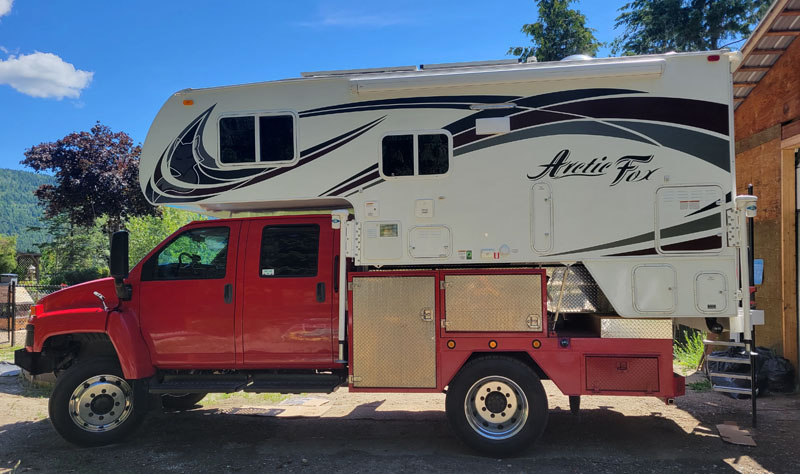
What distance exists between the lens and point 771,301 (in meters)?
7.66

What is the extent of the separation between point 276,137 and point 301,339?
1.97 meters

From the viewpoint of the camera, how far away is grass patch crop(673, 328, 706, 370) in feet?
27.9

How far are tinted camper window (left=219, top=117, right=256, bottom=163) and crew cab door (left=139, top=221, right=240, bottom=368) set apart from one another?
2.30 feet

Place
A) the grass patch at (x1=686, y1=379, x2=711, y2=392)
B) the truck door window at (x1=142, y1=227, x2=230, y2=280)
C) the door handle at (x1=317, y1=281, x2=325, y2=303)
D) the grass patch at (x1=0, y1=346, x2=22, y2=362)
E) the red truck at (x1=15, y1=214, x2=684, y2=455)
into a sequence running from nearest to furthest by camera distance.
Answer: the red truck at (x1=15, y1=214, x2=684, y2=455), the door handle at (x1=317, y1=281, x2=325, y2=303), the truck door window at (x1=142, y1=227, x2=230, y2=280), the grass patch at (x1=686, y1=379, x2=711, y2=392), the grass patch at (x1=0, y1=346, x2=22, y2=362)

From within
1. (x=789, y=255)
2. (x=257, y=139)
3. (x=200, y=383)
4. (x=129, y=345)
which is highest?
(x=257, y=139)

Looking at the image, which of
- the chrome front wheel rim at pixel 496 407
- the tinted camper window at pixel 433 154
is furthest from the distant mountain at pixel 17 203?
the chrome front wheel rim at pixel 496 407

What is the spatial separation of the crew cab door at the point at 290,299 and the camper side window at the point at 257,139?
0.79 meters

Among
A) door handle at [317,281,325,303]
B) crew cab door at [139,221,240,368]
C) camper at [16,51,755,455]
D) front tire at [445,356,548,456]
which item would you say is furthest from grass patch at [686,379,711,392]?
crew cab door at [139,221,240,368]

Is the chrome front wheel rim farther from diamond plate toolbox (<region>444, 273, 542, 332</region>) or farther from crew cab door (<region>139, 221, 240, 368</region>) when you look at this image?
crew cab door (<region>139, 221, 240, 368</region>)

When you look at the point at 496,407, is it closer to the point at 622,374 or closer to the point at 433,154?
the point at 622,374

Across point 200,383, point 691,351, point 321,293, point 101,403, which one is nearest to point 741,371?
point 691,351

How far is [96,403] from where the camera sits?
5.56 metres

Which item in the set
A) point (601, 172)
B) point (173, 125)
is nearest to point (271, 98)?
point (173, 125)

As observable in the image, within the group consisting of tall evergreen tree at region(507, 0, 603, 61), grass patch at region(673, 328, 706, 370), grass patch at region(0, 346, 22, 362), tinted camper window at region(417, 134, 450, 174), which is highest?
tall evergreen tree at region(507, 0, 603, 61)
